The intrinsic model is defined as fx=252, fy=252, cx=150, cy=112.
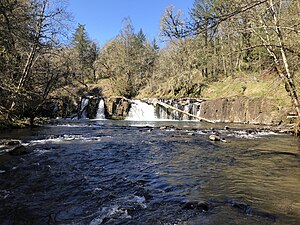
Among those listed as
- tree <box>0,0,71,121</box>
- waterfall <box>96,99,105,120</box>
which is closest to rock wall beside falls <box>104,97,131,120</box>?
waterfall <box>96,99,105,120</box>

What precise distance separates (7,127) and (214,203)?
1518 cm

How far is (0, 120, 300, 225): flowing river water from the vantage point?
4116mm

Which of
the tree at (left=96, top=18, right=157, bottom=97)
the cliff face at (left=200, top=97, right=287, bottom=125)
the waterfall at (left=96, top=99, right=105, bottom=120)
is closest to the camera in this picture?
the cliff face at (left=200, top=97, right=287, bottom=125)

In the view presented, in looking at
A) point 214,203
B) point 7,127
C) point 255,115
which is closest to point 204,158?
point 214,203

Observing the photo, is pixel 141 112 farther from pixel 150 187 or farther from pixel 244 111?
pixel 150 187

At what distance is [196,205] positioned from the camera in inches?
178

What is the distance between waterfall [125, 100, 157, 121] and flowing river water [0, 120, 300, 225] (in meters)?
21.0

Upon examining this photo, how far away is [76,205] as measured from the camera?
4613 millimetres

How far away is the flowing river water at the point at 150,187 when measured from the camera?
13.5 feet

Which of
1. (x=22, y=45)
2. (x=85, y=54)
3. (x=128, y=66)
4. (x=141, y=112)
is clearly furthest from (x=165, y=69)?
(x=22, y=45)

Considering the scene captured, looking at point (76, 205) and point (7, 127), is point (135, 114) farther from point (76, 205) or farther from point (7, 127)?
point (76, 205)

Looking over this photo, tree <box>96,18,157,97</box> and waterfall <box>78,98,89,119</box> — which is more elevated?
tree <box>96,18,157,97</box>

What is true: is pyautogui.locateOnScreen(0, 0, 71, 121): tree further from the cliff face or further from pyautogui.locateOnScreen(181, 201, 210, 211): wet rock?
the cliff face

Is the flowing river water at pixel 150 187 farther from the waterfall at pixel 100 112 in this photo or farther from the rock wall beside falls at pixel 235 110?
the waterfall at pixel 100 112
